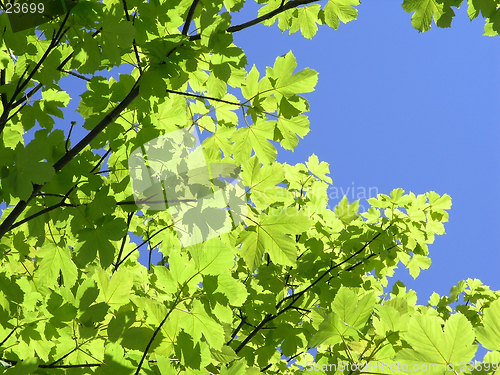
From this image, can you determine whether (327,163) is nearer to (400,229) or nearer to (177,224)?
(400,229)

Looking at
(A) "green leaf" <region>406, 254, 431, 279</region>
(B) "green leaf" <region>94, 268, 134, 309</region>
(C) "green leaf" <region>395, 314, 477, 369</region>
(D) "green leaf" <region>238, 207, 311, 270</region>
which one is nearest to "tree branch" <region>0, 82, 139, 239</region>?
(B) "green leaf" <region>94, 268, 134, 309</region>

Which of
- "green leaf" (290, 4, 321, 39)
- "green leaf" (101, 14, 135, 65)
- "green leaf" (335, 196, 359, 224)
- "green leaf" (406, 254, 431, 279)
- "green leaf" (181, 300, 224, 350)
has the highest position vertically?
"green leaf" (290, 4, 321, 39)

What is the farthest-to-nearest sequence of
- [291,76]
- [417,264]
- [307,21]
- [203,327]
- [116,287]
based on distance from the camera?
[417,264] → [307,21] → [291,76] → [116,287] → [203,327]

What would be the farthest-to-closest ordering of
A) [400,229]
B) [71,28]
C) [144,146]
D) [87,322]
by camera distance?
[400,229], [144,146], [71,28], [87,322]

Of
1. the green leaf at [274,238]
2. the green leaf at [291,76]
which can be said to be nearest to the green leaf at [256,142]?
the green leaf at [291,76]

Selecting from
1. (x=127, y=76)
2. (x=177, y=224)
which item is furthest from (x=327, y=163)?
(x=127, y=76)

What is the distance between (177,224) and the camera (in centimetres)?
190

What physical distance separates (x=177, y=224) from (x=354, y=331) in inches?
43.0

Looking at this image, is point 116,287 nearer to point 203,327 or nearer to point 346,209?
point 203,327

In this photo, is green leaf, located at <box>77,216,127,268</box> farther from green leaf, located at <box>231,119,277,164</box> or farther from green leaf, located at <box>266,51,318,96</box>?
green leaf, located at <box>266,51,318,96</box>

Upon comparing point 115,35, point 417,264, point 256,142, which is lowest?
point 115,35

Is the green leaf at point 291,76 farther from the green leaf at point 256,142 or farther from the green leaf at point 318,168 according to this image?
the green leaf at point 318,168

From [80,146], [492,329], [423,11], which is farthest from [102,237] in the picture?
[423,11]

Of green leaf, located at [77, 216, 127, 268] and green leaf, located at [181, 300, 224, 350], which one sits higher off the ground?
green leaf, located at [77, 216, 127, 268]
